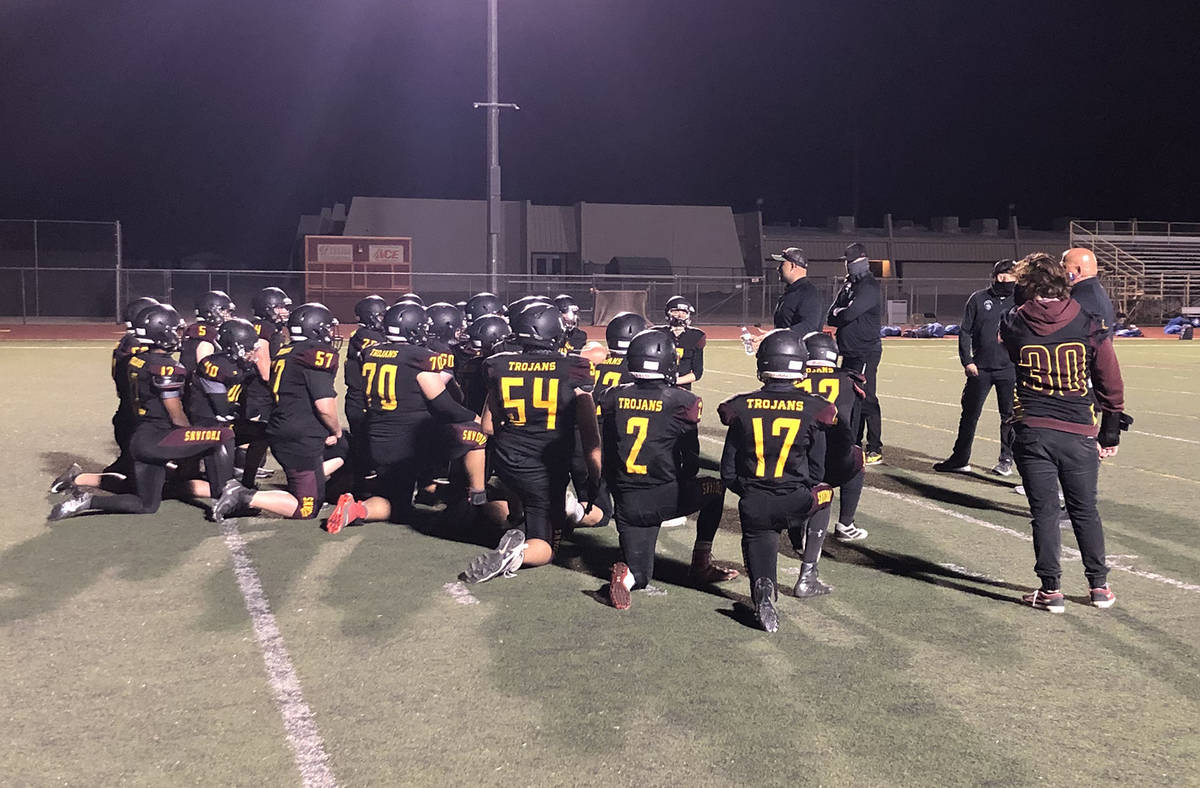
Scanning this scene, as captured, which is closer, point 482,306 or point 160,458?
point 160,458

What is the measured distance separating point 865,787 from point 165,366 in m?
5.86

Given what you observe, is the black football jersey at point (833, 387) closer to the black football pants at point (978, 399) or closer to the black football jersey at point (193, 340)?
the black football pants at point (978, 399)

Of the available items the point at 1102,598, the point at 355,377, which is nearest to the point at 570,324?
the point at 355,377

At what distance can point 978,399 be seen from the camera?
31.1ft

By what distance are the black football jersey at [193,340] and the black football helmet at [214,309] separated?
0.11 metres

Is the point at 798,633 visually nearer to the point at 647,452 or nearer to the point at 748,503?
the point at 748,503

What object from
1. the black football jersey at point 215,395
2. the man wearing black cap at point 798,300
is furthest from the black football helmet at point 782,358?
the black football jersey at point 215,395

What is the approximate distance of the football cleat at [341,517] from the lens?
23.9 ft

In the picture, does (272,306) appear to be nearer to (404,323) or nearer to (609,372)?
(404,323)

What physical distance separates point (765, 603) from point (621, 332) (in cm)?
307

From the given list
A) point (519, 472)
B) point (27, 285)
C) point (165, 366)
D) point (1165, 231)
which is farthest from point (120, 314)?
point (1165, 231)

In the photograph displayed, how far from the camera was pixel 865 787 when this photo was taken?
11.8 ft

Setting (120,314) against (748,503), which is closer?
(748,503)

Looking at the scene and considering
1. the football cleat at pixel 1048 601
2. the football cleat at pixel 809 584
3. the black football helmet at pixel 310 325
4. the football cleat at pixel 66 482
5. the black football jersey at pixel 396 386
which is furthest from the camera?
the football cleat at pixel 66 482
